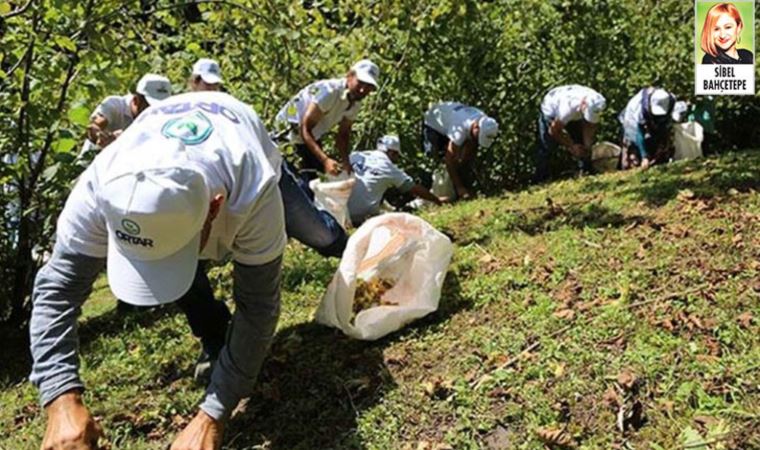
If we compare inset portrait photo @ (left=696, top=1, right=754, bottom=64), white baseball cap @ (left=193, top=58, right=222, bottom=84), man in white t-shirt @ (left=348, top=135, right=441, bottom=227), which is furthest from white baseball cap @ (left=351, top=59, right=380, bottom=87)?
inset portrait photo @ (left=696, top=1, right=754, bottom=64)

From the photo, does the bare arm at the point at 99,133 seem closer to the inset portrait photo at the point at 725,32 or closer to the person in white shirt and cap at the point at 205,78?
the person in white shirt and cap at the point at 205,78

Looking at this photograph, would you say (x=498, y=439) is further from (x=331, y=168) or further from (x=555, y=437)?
(x=331, y=168)

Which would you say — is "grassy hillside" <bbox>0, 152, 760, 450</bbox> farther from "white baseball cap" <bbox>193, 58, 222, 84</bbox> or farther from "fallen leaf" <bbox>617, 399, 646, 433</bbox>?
"white baseball cap" <bbox>193, 58, 222, 84</bbox>

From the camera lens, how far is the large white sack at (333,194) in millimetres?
5391

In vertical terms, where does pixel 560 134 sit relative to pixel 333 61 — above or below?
below

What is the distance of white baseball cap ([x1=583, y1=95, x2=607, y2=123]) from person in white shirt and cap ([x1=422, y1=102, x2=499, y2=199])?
2.99ft

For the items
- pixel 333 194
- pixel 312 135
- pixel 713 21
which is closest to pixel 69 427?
pixel 333 194

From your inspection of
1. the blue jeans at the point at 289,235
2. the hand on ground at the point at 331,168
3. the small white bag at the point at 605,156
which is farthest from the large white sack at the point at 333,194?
the small white bag at the point at 605,156

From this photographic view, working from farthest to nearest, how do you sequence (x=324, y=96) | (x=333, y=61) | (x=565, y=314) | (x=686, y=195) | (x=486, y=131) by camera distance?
(x=486, y=131)
(x=333, y=61)
(x=324, y=96)
(x=686, y=195)
(x=565, y=314)

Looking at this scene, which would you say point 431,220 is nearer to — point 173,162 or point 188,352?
point 188,352

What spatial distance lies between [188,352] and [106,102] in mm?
1662

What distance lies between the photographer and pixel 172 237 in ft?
6.57

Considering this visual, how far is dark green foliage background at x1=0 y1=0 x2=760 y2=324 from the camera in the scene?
412 centimetres

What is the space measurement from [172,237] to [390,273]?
1.59 metres
